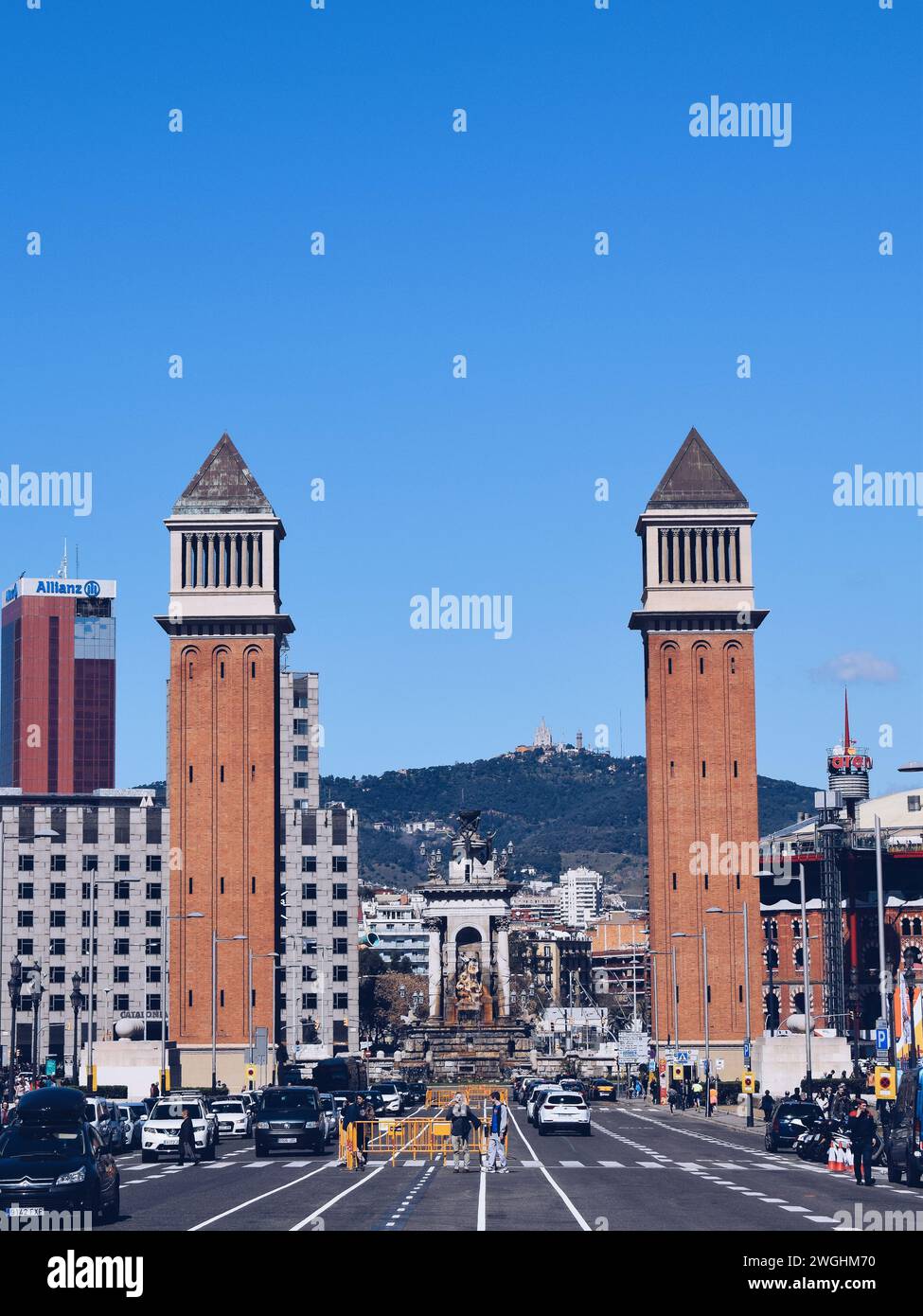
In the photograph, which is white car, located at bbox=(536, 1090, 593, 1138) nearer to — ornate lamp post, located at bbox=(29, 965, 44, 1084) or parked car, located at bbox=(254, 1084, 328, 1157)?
parked car, located at bbox=(254, 1084, 328, 1157)

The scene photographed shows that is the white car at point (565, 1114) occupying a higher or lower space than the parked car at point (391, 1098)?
higher

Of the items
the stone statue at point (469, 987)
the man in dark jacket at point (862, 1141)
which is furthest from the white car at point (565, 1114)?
the stone statue at point (469, 987)

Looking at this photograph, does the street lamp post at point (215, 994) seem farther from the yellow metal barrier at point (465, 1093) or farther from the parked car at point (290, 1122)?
the parked car at point (290, 1122)

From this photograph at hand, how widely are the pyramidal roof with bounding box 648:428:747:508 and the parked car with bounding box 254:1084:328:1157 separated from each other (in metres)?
72.7

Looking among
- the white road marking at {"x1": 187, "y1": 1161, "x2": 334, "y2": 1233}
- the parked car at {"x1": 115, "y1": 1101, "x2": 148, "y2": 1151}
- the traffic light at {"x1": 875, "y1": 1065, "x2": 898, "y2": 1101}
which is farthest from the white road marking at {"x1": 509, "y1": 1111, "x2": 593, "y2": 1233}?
the parked car at {"x1": 115, "y1": 1101, "x2": 148, "y2": 1151}

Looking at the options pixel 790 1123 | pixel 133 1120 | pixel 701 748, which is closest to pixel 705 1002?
pixel 701 748

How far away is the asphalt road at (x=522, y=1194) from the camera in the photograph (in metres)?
31.8

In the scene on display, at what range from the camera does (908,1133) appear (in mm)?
42906

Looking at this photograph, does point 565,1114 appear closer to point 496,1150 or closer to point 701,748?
point 496,1150

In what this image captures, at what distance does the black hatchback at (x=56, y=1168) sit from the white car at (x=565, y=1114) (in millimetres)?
35385

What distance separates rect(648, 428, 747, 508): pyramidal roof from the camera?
128 meters
